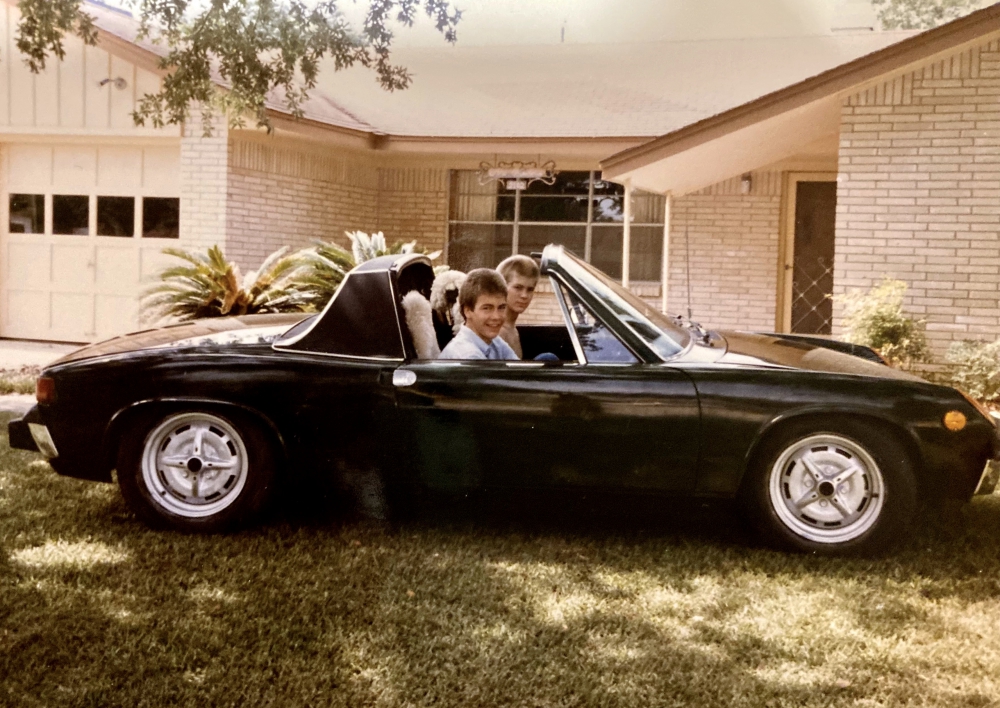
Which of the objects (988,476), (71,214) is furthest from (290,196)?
(988,476)

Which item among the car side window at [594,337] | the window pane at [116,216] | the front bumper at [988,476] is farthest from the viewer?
the window pane at [116,216]

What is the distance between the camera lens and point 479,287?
4.65 meters

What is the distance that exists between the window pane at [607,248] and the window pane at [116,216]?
19.7 feet

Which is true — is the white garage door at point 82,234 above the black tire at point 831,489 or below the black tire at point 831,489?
above

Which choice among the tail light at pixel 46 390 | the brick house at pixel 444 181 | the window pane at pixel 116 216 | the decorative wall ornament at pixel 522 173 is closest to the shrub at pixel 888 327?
the brick house at pixel 444 181

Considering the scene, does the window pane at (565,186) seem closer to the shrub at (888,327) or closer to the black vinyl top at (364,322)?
the shrub at (888,327)

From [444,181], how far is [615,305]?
31.3ft

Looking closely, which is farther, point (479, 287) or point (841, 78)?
point (841, 78)

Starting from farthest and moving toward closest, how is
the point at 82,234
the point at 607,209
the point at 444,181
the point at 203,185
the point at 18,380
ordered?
1. the point at 444,181
2. the point at 607,209
3. the point at 82,234
4. the point at 203,185
5. the point at 18,380

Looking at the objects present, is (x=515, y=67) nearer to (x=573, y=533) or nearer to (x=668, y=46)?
(x=668, y=46)

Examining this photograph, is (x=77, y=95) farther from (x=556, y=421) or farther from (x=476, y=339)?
(x=556, y=421)

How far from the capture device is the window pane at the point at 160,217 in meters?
12.4

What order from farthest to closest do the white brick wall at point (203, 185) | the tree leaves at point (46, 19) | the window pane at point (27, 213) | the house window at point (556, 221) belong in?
the house window at point (556, 221), the window pane at point (27, 213), the white brick wall at point (203, 185), the tree leaves at point (46, 19)

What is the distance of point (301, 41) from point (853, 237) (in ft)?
17.8
